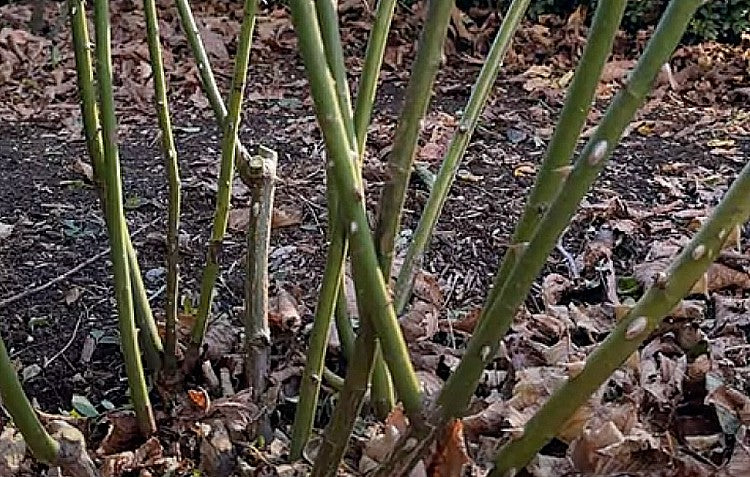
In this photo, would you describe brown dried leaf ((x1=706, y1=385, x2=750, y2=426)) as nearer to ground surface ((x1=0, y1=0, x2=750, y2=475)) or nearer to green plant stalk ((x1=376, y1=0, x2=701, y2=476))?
ground surface ((x1=0, y1=0, x2=750, y2=475))

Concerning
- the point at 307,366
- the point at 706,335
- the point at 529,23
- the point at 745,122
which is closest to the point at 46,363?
the point at 307,366

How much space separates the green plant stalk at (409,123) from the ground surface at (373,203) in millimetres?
576

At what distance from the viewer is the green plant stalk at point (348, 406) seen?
112cm

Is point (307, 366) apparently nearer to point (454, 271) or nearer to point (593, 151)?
point (593, 151)

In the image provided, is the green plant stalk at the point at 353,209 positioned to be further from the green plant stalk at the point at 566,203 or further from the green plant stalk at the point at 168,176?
the green plant stalk at the point at 168,176

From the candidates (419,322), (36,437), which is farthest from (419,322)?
(36,437)

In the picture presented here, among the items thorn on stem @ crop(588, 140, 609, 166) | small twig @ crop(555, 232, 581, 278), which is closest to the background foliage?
small twig @ crop(555, 232, 581, 278)

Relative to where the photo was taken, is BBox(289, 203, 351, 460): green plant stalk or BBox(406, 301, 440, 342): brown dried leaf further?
BBox(406, 301, 440, 342): brown dried leaf

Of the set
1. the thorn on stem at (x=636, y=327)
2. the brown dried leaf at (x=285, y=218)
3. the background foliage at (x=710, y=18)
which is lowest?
the brown dried leaf at (x=285, y=218)

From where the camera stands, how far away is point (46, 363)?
181cm

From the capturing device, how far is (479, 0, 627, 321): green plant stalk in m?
0.93

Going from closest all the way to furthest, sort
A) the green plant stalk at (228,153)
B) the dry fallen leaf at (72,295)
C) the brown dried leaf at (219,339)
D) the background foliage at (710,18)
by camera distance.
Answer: the green plant stalk at (228,153)
the brown dried leaf at (219,339)
the dry fallen leaf at (72,295)
the background foliage at (710,18)

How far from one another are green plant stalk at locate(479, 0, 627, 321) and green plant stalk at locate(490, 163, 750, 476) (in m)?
0.13

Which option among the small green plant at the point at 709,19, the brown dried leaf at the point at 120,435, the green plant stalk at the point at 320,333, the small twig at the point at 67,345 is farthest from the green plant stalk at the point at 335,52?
the small green plant at the point at 709,19
